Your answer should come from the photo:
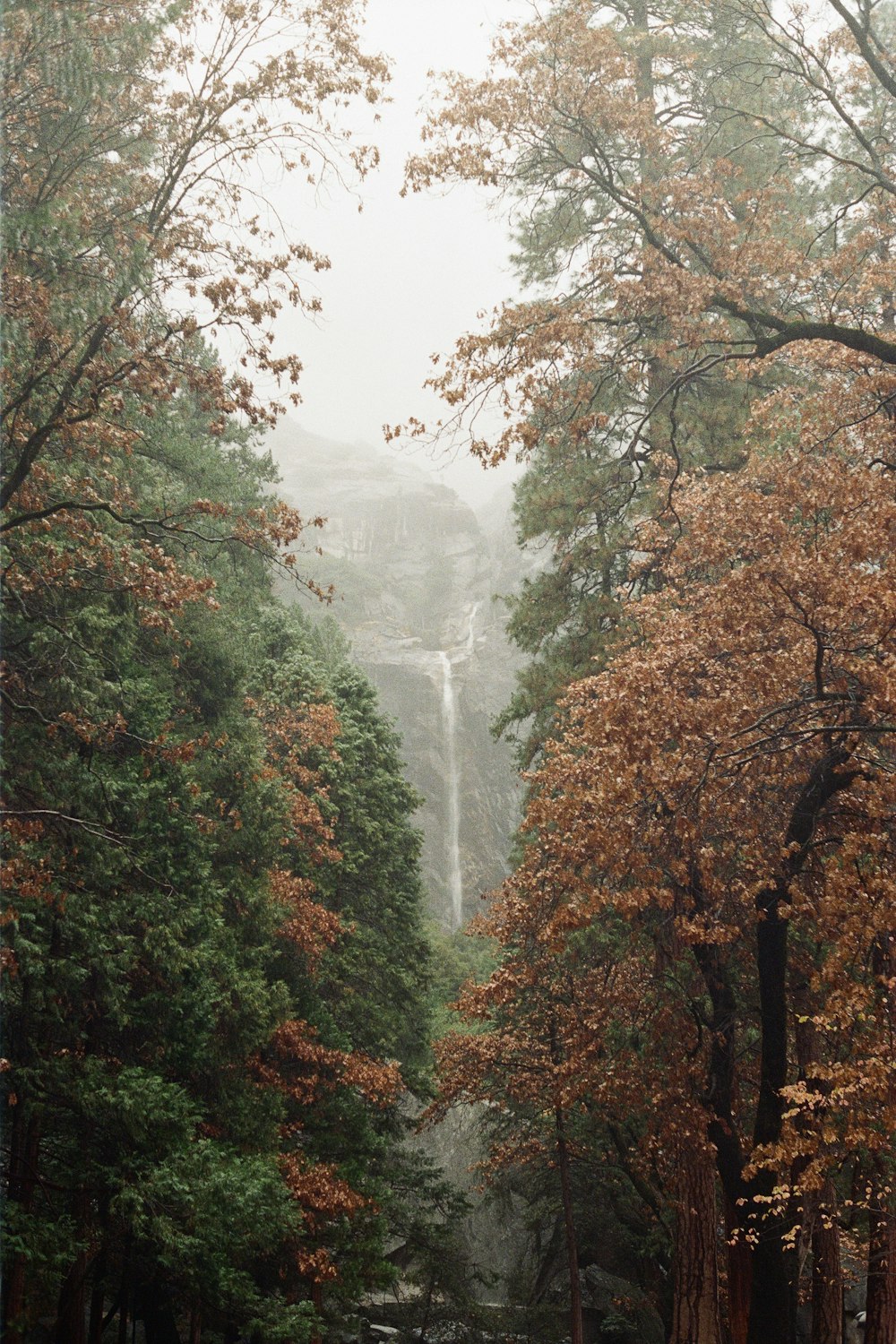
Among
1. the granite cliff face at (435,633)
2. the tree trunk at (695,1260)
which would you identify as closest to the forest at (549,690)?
the tree trunk at (695,1260)

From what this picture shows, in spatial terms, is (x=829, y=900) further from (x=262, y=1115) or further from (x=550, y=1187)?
(x=550, y=1187)

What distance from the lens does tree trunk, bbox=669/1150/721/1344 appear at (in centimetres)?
927

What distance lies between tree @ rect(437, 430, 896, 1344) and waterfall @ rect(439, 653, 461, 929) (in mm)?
42729

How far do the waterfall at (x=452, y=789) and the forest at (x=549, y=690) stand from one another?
39008 mm

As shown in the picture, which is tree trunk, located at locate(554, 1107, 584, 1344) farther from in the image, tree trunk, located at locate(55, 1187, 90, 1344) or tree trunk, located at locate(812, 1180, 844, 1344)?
tree trunk, located at locate(55, 1187, 90, 1344)

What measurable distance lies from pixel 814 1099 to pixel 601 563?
336 inches

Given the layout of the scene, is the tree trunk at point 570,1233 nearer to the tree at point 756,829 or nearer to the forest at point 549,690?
the forest at point 549,690

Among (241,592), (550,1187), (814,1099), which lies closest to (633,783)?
(814,1099)

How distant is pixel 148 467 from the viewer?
13.8m

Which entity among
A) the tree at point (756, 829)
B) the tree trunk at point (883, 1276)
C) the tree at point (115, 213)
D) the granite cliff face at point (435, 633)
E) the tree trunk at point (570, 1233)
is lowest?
the tree trunk at point (570, 1233)

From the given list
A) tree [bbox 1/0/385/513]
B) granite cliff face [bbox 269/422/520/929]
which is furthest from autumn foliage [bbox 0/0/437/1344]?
granite cliff face [bbox 269/422/520/929]

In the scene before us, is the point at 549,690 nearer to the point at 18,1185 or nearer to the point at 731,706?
the point at 731,706

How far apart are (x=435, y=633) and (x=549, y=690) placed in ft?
204

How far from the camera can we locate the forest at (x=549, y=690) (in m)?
6.82
